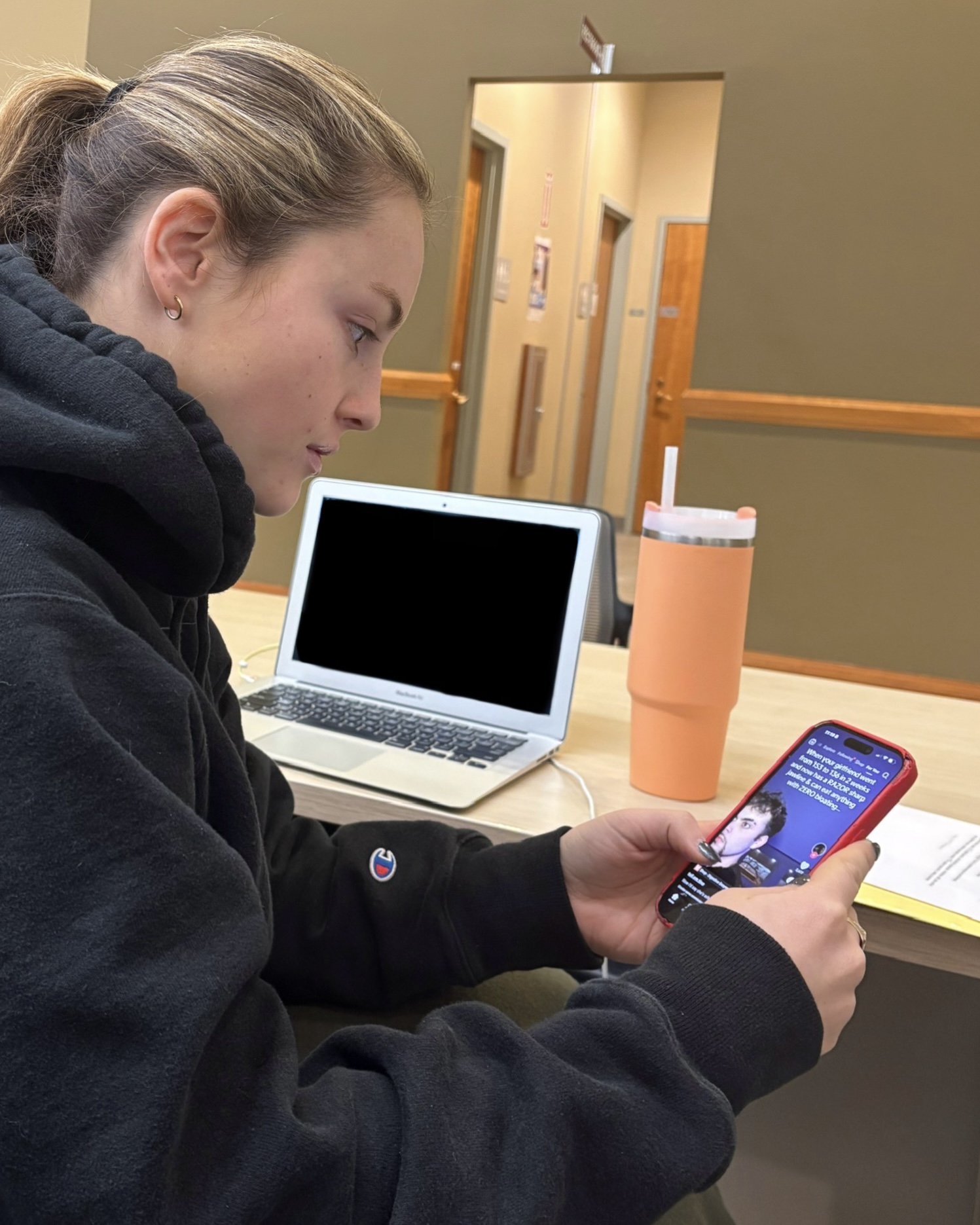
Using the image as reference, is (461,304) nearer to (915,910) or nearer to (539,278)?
(539,278)

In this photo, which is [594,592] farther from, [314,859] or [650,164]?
[650,164]

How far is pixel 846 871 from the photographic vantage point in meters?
0.69

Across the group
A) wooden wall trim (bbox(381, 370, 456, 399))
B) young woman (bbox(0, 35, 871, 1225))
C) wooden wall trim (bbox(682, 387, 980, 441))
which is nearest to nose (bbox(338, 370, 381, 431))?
young woman (bbox(0, 35, 871, 1225))

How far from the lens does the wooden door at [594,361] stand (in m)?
6.88

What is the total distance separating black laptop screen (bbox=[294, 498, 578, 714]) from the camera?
1.19 metres

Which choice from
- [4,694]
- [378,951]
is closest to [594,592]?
[378,951]

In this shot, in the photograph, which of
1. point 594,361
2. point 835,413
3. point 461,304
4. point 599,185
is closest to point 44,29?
point 461,304

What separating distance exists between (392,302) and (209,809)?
0.35 m

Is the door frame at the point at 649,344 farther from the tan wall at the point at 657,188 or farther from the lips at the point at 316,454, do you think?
the lips at the point at 316,454

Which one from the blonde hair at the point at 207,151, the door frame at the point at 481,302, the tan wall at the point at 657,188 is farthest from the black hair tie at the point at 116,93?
the tan wall at the point at 657,188

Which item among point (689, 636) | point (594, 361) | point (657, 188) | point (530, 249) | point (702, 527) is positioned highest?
point (657, 188)

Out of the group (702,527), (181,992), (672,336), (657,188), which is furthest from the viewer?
(672,336)

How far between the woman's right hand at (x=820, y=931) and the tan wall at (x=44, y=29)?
4.32m

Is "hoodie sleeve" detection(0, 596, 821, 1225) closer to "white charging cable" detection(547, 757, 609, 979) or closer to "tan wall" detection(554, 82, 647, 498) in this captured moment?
"white charging cable" detection(547, 757, 609, 979)
